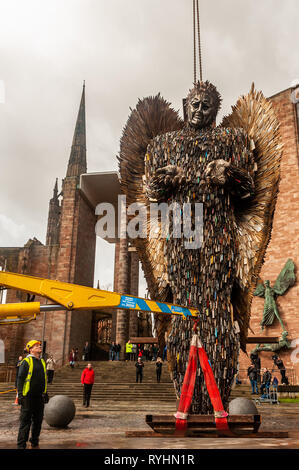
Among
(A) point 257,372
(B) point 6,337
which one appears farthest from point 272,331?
(B) point 6,337

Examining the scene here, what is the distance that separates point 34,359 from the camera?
444cm

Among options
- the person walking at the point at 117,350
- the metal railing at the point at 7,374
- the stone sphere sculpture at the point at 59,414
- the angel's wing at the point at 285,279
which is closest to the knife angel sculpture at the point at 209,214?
the stone sphere sculpture at the point at 59,414

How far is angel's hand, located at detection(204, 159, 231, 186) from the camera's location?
4.79m

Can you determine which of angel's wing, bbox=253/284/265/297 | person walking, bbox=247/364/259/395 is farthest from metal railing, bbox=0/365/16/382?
angel's wing, bbox=253/284/265/297

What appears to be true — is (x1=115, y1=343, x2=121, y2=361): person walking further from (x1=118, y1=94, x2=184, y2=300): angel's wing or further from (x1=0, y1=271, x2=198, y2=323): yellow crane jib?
(x1=0, y1=271, x2=198, y2=323): yellow crane jib

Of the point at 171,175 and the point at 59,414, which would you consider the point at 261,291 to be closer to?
the point at 59,414

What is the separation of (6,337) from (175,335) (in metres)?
23.4

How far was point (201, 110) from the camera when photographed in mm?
5484

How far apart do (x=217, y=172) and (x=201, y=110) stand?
113cm

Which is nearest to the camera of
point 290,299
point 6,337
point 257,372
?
point 257,372

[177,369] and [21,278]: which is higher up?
[21,278]

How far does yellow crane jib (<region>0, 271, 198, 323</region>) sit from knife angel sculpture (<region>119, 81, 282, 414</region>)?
810 millimetres
